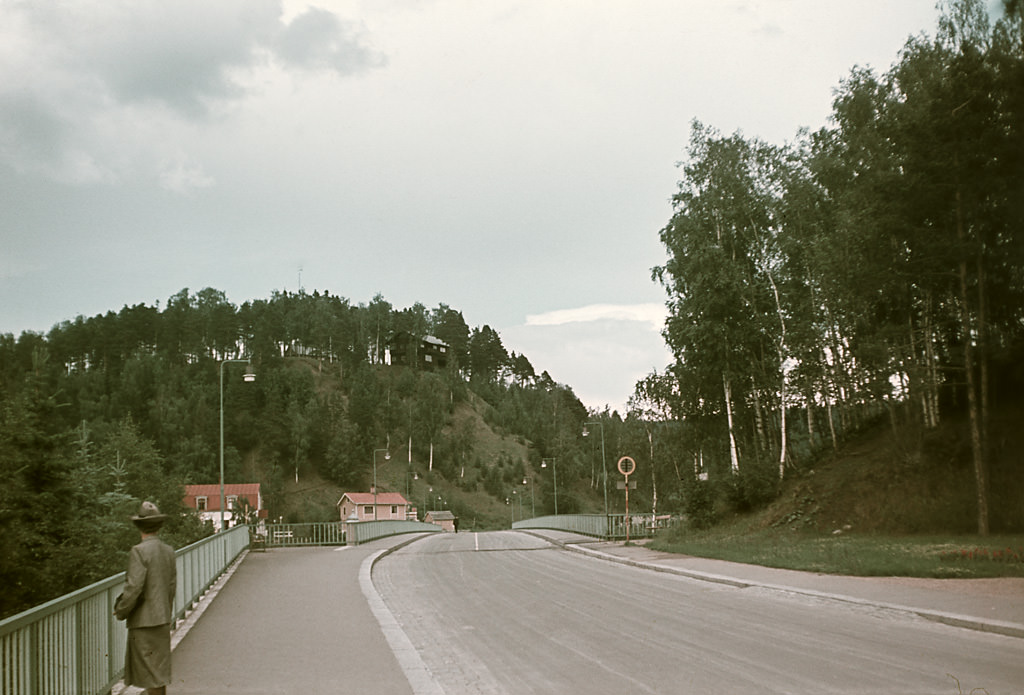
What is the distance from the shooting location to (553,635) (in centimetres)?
1065

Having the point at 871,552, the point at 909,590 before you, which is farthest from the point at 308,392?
the point at 909,590

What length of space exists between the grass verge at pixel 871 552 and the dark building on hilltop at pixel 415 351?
436 ft

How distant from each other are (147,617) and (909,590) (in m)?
11.7

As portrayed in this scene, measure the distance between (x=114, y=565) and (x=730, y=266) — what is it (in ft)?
85.8

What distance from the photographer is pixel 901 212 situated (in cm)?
2497

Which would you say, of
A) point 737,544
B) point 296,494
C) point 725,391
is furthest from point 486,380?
point 737,544

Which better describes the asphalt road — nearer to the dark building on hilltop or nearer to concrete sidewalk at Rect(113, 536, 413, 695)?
concrete sidewalk at Rect(113, 536, 413, 695)

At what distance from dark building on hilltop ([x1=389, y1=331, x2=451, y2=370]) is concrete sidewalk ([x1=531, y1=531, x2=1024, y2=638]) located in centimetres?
14121

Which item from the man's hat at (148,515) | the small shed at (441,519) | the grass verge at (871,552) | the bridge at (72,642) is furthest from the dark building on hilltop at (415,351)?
the man's hat at (148,515)

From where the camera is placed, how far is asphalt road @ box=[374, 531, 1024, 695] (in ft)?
25.0

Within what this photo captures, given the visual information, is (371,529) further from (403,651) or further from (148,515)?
(148,515)

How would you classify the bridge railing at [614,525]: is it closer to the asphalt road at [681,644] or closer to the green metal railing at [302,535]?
the green metal railing at [302,535]

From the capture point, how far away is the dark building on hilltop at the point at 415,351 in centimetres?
16012

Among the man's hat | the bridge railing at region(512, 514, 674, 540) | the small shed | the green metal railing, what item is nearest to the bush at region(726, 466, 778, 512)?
the bridge railing at region(512, 514, 674, 540)
